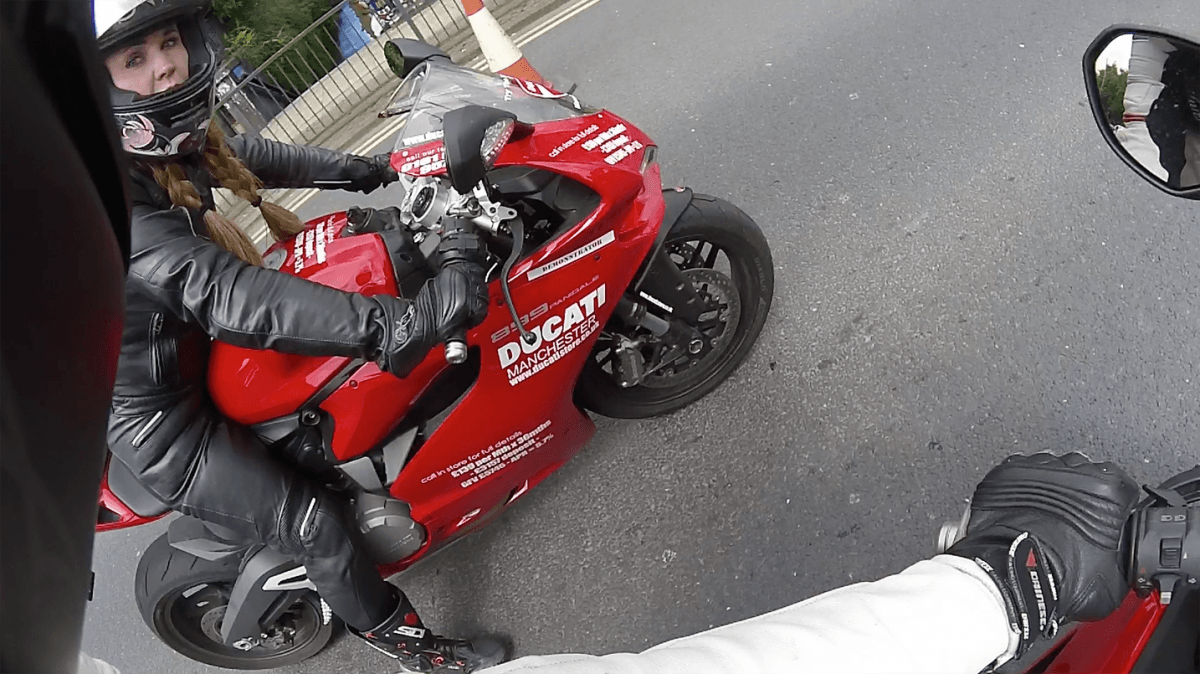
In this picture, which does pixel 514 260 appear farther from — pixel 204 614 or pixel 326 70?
pixel 326 70

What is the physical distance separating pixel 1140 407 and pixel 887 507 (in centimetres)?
73

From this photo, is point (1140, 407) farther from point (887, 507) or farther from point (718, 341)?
point (718, 341)

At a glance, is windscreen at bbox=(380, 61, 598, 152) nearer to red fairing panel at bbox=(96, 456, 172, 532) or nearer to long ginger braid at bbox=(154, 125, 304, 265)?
long ginger braid at bbox=(154, 125, 304, 265)

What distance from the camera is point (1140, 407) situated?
217 centimetres

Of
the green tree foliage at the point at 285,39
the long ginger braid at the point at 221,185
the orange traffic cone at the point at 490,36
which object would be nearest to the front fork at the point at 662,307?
the long ginger braid at the point at 221,185

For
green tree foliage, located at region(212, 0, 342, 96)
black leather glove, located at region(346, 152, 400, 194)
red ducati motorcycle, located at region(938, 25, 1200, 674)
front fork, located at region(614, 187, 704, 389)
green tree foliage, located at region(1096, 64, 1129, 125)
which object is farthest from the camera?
green tree foliage, located at region(212, 0, 342, 96)

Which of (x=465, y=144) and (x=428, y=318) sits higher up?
(x=465, y=144)

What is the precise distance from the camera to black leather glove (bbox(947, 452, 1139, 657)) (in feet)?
5.13

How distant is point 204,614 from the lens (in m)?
2.38

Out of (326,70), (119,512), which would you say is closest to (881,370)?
(119,512)

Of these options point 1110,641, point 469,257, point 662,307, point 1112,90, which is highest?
point 469,257

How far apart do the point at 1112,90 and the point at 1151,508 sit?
0.86 metres

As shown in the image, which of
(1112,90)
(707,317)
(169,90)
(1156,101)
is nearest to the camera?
(1156,101)

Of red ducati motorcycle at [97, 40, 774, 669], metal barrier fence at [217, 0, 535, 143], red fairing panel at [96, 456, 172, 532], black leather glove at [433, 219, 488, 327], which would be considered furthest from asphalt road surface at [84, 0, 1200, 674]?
metal barrier fence at [217, 0, 535, 143]
